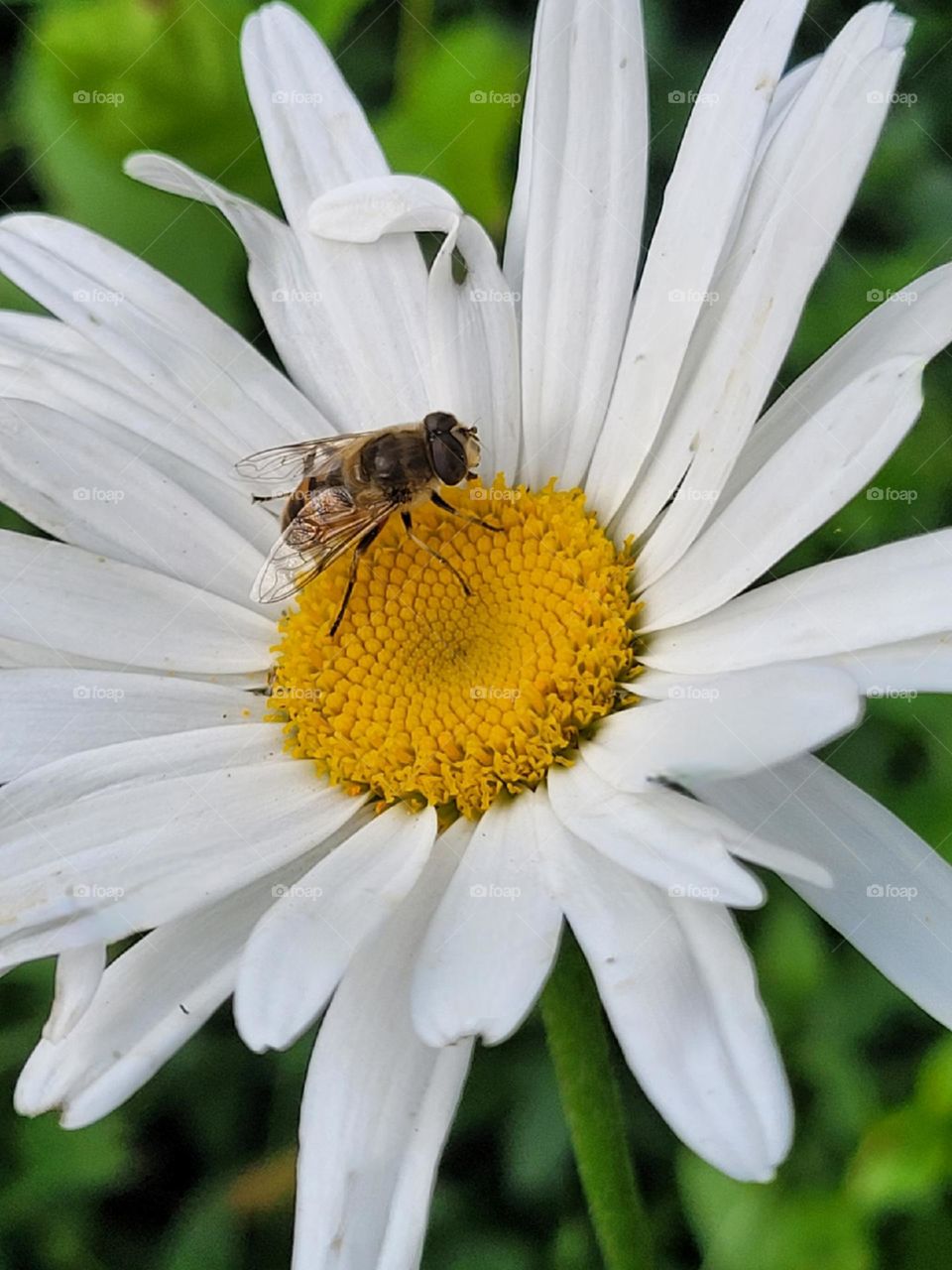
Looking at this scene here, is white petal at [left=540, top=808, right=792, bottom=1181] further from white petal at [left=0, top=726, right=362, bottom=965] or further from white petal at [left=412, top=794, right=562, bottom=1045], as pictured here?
white petal at [left=0, top=726, right=362, bottom=965]

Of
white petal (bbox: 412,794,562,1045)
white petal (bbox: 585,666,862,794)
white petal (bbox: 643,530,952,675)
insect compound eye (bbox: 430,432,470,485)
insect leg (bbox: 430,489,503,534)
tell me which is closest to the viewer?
white petal (bbox: 585,666,862,794)

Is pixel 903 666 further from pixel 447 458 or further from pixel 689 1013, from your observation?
pixel 447 458

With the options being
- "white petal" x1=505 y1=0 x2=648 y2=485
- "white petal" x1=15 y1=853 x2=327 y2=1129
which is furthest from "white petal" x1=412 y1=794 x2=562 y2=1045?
"white petal" x1=505 y1=0 x2=648 y2=485

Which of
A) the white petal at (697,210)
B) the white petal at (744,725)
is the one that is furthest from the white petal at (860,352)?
the white petal at (744,725)

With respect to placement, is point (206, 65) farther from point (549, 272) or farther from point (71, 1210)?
point (71, 1210)

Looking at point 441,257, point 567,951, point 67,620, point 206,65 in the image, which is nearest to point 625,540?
point 441,257

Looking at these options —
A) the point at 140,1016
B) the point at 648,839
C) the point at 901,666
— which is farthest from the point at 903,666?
the point at 140,1016
